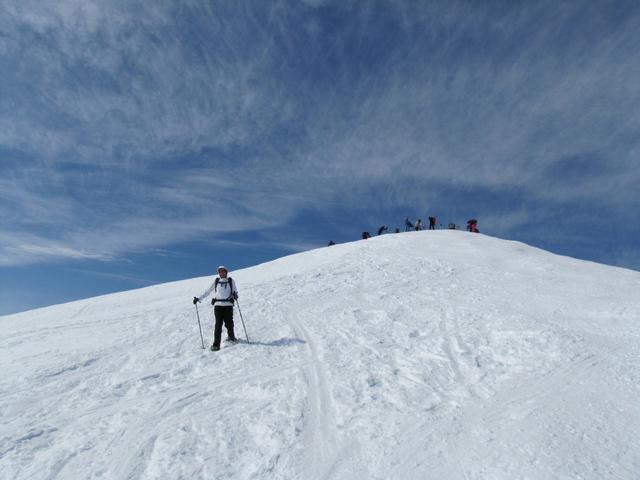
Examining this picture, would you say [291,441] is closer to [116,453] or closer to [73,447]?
[116,453]

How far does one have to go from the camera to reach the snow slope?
5.36 m

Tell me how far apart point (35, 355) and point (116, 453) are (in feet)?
23.0

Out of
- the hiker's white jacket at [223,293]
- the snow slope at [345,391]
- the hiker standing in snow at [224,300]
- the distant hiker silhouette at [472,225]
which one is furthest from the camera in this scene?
the distant hiker silhouette at [472,225]

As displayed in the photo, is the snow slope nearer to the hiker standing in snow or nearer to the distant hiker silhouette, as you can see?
the hiker standing in snow

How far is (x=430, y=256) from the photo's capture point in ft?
70.6

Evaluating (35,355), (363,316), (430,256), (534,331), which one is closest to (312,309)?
(363,316)

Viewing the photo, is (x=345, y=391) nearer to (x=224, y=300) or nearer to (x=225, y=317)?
(x=225, y=317)

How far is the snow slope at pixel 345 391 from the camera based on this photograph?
536 centimetres

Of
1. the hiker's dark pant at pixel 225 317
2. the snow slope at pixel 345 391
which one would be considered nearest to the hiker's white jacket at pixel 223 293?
the hiker's dark pant at pixel 225 317

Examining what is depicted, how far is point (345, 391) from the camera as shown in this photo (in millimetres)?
7375

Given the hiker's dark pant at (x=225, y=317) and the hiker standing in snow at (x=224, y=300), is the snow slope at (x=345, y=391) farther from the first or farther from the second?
the hiker standing in snow at (x=224, y=300)

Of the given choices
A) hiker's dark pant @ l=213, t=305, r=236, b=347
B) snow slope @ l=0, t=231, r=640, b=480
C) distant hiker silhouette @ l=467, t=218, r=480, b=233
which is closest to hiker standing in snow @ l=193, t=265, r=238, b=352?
hiker's dark pant @ l=213, t=305, r=236, b=347

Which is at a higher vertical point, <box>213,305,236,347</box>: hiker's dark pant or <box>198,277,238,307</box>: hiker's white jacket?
<box>198,277,238,307</box>: hiker's white jacket

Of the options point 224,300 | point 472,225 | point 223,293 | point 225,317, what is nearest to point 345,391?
point 225,317
